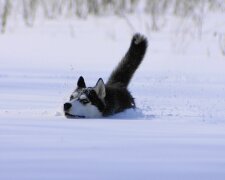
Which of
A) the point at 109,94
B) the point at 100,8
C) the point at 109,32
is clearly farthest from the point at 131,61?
the point at 100,8

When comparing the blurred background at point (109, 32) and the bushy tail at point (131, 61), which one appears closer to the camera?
the bushy tail at point (131, 61)

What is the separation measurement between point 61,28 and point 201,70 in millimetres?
4365

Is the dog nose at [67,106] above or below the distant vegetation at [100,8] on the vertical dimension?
above

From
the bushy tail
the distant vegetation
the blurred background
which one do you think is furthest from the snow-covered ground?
the distant vegetation

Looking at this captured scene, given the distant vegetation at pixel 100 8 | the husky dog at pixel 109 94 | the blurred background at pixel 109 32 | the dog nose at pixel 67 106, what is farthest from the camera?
the distant vegetation at pixel 100 8

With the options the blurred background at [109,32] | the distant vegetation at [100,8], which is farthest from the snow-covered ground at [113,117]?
the distant vegetation at [100,8]

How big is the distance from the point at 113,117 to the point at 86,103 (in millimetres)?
193

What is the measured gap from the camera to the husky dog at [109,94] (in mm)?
4555

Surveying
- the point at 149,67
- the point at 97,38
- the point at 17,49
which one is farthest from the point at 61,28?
the point at 149,67

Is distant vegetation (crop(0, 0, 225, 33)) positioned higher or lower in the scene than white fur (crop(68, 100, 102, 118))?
lower

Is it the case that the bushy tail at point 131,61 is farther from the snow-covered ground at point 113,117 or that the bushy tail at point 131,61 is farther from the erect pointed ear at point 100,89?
the erect pointed ear at point 100,89

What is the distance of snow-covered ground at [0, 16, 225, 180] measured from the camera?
261 cm

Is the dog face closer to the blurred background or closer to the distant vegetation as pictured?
the blurred background

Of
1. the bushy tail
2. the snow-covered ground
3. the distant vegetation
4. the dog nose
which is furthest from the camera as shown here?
the distant vegetation
